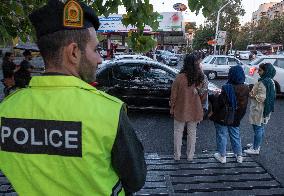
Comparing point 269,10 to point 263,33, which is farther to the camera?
point 269,10

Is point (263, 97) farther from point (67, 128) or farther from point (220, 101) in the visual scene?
point (67, 128)

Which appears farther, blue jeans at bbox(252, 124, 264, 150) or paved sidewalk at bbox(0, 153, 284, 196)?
blue jeans at bbox(252, 124, 264, 150)

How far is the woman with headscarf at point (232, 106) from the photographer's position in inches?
219

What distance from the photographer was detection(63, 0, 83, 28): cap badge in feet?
4.88

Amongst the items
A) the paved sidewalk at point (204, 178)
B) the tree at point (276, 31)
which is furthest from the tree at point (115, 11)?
the tree at point (276, 31)

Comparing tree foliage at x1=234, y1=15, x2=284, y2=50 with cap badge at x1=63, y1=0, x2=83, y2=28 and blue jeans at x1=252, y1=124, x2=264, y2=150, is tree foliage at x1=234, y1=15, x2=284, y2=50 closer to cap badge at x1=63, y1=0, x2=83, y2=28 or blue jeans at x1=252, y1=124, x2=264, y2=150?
blue jeans at x1=252, y1=124, x2=264, y2=150

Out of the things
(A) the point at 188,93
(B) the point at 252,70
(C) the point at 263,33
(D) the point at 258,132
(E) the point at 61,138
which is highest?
(C) the point at 263,33

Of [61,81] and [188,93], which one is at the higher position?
[61,81]

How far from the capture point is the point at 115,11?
319cm

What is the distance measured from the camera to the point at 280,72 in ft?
42.9

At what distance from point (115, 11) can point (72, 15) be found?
1.75 m

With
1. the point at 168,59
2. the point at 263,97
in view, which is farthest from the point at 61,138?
the point at 168,59

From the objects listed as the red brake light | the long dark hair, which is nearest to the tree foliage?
the red brake light

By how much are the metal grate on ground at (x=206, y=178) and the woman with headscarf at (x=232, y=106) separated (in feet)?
0.94
